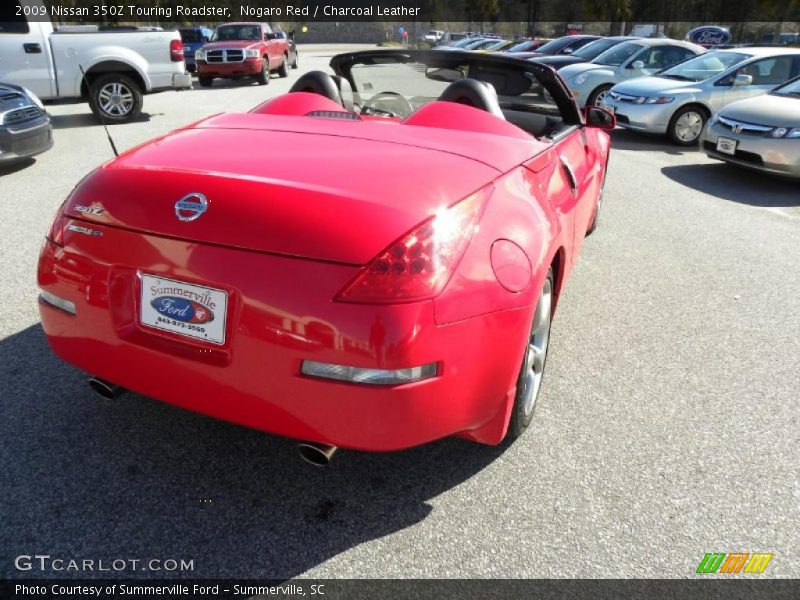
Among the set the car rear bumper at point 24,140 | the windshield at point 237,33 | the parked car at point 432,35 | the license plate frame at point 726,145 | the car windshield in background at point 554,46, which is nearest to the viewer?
the car rear bumper at point 24,140

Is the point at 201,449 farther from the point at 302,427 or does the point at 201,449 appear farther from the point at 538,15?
the point at 538,15

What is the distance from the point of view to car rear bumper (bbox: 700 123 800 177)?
7312 mm

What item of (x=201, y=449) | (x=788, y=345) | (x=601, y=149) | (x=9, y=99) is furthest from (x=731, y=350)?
(x=9, y=99)

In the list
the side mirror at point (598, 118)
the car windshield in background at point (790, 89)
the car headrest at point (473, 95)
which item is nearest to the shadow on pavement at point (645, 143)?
the car windshield in background at point (790, 89)

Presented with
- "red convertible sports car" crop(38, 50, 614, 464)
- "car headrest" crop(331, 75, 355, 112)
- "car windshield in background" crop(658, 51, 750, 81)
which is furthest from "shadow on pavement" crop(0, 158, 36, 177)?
"car windshield in background" crop(658, 51, 750, 81)

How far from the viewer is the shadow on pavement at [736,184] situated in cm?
727

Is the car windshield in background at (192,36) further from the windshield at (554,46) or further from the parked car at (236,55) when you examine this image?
the windshield at (554,46)

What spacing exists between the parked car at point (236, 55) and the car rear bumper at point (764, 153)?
1330 centimetres

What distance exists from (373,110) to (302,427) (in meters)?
2.74

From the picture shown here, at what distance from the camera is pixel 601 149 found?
472cm

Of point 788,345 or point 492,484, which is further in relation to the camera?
point 788,345

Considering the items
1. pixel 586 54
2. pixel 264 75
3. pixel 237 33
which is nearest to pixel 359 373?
pixel 586 54

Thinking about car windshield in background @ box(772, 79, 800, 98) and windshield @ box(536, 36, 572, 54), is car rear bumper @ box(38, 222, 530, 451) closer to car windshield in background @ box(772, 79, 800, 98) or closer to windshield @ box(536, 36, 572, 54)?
car windshield in background @ box(772, 79, 800, 98)

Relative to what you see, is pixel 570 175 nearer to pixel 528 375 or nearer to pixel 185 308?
pixel 528 375
